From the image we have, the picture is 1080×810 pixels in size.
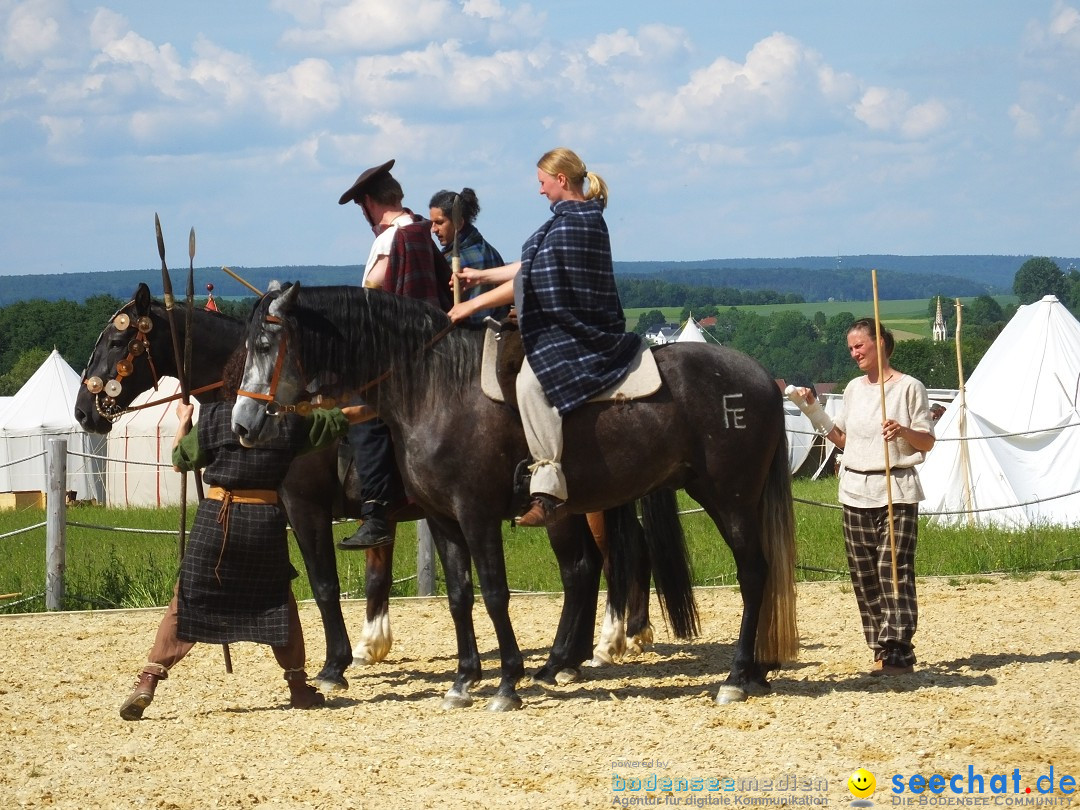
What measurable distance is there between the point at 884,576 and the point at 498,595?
200 cm

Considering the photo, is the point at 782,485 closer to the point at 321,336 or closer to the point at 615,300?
the point at 615,300

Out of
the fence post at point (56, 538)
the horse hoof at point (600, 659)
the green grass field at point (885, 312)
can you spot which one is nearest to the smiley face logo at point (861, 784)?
the horse hoof at point (600, 659)

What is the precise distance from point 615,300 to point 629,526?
1616 millimetres

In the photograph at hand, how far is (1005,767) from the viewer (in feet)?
15.8

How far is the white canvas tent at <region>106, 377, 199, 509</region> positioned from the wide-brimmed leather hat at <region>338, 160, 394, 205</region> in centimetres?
1939

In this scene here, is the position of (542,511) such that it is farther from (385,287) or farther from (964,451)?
(964,451)

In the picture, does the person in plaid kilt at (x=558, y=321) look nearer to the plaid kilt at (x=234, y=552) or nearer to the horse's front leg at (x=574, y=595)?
the horse's front leg at (x=574, y=595)

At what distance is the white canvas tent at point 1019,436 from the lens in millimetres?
16500

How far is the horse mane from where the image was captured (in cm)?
609

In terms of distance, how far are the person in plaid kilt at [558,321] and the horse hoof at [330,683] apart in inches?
61.4

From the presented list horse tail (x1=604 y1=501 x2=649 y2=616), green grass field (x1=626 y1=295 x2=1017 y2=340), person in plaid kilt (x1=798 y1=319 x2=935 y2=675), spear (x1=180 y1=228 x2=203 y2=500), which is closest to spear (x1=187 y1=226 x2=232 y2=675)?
spear (x1=180 y1=228 x2=203 y2=500)

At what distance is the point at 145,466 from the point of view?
88.5 feet

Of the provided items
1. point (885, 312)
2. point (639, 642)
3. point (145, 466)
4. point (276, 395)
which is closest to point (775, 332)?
point (885, 312)

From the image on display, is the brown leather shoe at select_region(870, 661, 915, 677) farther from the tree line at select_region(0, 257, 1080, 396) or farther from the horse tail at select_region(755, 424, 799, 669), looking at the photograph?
the tree line at select_region(0, 257, 1080, 396)
